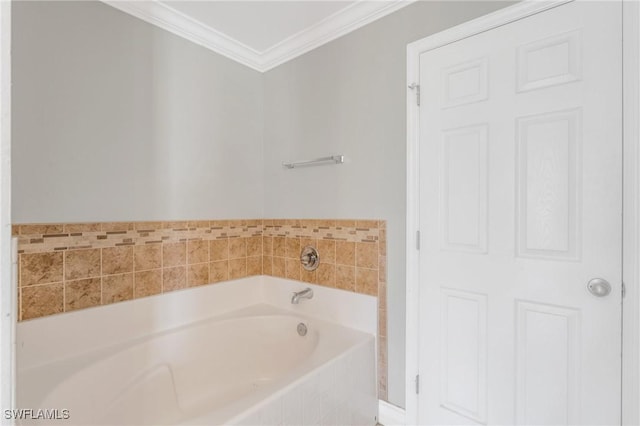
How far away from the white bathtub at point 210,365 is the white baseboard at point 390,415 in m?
0.06

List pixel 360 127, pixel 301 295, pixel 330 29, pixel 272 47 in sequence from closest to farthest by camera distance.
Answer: pixel 360 127 → pixel 330 29 → pixel 301 295 → pixel 272 47

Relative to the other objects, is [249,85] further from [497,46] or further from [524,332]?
[524,332]

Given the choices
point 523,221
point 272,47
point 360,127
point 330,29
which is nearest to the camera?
point 523,221

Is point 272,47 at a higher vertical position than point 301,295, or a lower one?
higher

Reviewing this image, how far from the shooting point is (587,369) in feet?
3.84

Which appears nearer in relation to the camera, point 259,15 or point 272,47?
point 259,15

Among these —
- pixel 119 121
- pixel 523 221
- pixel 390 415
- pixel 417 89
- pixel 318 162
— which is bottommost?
pixel 390 415

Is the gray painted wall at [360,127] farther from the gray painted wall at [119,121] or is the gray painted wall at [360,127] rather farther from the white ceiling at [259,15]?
the gray painted wall at [119,121]

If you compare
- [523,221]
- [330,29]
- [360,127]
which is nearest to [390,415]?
[523,221]

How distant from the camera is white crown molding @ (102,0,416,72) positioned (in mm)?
1750

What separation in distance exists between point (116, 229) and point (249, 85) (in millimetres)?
1412

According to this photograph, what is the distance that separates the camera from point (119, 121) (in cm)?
170

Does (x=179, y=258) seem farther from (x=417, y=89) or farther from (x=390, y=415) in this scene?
(x=417, y=89)

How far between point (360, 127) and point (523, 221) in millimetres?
1008
